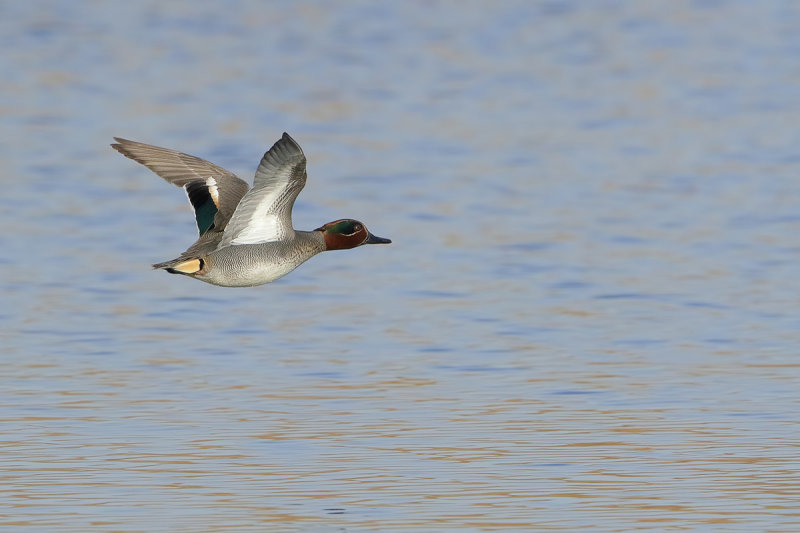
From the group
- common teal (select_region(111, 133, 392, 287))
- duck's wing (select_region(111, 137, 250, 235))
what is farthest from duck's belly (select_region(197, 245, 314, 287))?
duck's wing (select_region(111, 137, 250, 235))

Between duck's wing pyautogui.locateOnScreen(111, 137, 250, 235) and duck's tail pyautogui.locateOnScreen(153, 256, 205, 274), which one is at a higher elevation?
duck's wing pyautogui.locateOnScreen(111, 137, 250, 235)

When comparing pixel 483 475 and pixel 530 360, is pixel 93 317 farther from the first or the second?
pixel 483 475

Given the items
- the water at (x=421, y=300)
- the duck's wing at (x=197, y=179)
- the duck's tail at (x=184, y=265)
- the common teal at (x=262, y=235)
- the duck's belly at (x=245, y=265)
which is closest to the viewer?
the water at (x=421, y=300)

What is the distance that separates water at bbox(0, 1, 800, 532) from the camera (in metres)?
7.75

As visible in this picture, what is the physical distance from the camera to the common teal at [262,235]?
8055 mm

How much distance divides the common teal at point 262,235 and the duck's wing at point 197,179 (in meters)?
0.02

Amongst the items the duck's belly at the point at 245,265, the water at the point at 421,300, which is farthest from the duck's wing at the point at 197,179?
the water at the point at 421,300

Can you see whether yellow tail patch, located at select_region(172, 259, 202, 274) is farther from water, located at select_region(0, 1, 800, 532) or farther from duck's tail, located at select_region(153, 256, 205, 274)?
water, located at select_region(0, 1, 800, 532)

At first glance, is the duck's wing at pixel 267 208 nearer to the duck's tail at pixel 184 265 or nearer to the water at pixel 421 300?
the duck's tail at pixel 184 265

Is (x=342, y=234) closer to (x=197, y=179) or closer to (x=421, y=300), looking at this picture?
(x=197, y=179)

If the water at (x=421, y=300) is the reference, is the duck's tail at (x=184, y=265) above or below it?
above

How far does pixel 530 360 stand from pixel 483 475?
7.93ft

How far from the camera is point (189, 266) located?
8.26m

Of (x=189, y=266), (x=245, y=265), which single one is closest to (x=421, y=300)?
(x=245, y=265)
